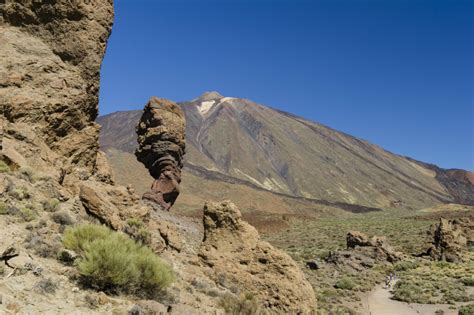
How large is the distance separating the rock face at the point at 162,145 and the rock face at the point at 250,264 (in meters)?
19.3

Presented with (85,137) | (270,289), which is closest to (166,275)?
(270,289)

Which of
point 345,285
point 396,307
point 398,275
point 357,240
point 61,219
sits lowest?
point 345,285

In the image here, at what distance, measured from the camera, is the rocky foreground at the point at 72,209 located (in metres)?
6.64

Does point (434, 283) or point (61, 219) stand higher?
point (61, 219)

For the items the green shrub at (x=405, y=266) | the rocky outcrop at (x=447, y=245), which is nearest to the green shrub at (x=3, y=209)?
the green shrub at (x=405, y=266)

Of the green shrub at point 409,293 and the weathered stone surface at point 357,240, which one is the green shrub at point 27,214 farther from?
the weathered stone surface at point 357,240

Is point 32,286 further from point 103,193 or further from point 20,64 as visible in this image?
point 20,64

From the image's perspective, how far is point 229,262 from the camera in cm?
1075

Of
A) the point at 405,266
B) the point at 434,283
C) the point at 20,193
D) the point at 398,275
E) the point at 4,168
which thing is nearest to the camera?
the point at 20,193

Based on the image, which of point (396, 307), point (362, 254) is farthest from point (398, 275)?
point (396, 307)

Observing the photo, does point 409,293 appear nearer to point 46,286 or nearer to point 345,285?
point 345,285

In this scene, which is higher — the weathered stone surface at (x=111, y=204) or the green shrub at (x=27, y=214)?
the weathered stone surface at (x=111, y=204)

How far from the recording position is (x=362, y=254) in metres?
35.2

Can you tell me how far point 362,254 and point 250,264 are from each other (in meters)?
27.1
